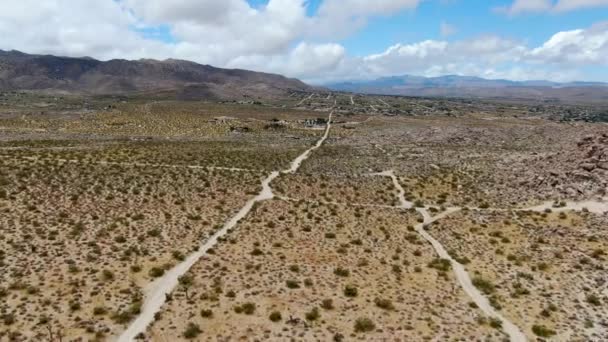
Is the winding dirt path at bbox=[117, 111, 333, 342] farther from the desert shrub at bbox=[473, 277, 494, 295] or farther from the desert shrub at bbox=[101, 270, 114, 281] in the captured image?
the desert shrub at bbox=[473, 277, 494, 295]

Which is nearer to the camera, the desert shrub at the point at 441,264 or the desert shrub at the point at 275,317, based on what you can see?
the desert shrub at the point at 275,317

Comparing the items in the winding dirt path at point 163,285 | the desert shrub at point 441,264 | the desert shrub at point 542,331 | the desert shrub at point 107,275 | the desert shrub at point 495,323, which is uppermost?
the desert shrub at point 107,275

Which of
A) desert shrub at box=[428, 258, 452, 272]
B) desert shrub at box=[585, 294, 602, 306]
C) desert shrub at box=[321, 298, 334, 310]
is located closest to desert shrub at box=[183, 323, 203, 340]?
desert shrub at box=[321, 298, 334, 310]

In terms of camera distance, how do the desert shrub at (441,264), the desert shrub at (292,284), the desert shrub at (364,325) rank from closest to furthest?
the desert shrub at (364,325) < the desert shrub at (292,284) < the desert shrub at (441,264)

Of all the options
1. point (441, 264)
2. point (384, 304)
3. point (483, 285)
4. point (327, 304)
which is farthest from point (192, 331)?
point (441, 264)

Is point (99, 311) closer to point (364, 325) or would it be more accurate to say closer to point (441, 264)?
point (364, 325)

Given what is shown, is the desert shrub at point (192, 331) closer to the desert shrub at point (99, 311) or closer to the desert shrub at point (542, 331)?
the desert shrub at point (99, 311)

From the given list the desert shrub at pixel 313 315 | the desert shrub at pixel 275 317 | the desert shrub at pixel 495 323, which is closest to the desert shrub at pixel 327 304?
the desert shrub at pixel 313 315

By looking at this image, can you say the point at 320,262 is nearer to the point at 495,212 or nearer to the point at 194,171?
the point at 495,212
